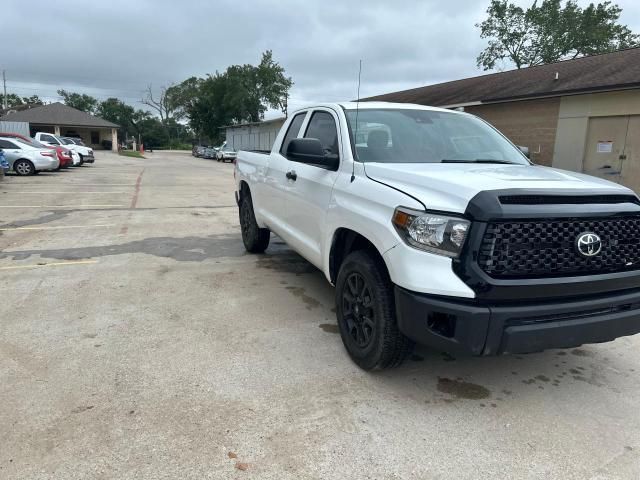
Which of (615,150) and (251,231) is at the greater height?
(615,150)

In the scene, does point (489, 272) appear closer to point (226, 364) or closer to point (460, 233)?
point (460, 233)

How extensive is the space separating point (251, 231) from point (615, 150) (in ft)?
42.8

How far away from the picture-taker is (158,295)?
483 centimetres

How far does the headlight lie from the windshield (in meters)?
1.03

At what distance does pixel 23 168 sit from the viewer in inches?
732

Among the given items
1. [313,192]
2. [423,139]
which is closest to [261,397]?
[313,192]

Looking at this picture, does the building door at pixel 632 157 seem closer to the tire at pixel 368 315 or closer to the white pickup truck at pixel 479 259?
the white pickup truck at pixel 479 259

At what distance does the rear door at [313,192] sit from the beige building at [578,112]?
41.6 ft

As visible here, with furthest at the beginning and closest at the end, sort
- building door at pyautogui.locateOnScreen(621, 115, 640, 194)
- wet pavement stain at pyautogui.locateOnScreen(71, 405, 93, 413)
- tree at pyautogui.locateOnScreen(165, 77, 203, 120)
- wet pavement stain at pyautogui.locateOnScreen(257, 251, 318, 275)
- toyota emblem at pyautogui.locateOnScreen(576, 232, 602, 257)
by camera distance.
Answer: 1. tree at pyautogui.locateOnScreen(165, 77, 203, 120)
2. building door at pyautogui.locateOnScreen(621, 115, 640, 194)
3. wet pavement stain at pyautogui.locateOnScreen(257, 251, 318, 275)
4. wet pavement stain at pyautogui.locateOnScreen(71, 405, 93, 413)
5. toyota emblem at pyautogui.locateOnScreen(576, 232, 602, 257)

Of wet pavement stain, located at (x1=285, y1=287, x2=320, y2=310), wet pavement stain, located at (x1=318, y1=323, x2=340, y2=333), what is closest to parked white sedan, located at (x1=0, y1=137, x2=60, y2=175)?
wet pavement stain, located at (x1=285, y1=287, x2=320, y2=310)

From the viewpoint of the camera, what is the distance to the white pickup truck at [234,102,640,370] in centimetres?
254

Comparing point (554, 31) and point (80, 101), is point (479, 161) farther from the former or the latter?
point (80, 101)

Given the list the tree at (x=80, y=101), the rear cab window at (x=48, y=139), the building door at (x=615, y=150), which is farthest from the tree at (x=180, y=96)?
the building door at (x=615, y=150)

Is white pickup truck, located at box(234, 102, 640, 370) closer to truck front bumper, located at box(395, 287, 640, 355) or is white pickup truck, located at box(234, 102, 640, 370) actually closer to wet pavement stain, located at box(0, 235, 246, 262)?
truck front bumper, located at box(395, 287, 640, 355)
